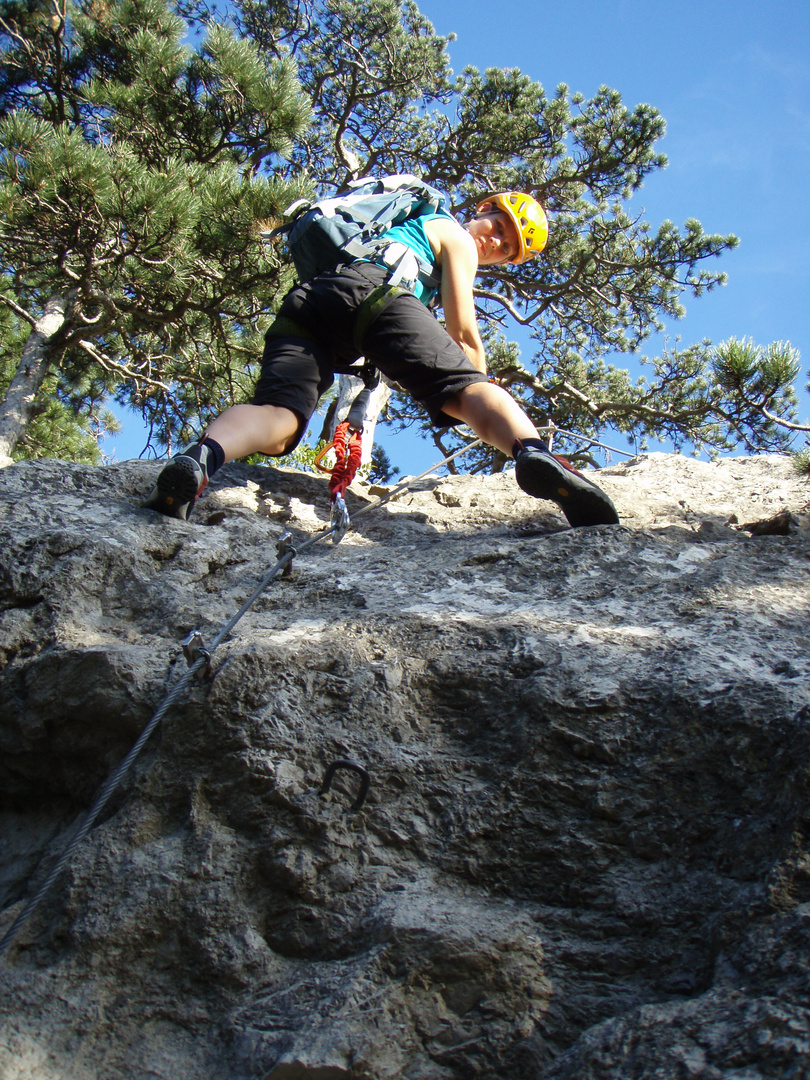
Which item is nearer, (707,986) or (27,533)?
(707,986)

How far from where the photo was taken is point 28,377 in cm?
600

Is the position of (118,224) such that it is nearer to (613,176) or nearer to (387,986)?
(387,986)

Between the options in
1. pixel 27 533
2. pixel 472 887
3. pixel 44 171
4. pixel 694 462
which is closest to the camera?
pixel 472 887

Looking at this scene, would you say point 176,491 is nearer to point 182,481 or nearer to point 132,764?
point 182,481

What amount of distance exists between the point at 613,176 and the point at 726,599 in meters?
7.50

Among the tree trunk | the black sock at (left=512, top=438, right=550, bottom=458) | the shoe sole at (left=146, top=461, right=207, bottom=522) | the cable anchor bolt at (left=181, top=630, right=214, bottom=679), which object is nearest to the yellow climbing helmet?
the black sock at (left=512, top=438, right=550, bottom=458)

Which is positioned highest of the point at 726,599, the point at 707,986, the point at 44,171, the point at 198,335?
the point at 198,335

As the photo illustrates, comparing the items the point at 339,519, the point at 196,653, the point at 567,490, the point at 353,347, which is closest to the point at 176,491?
the point at 339,519

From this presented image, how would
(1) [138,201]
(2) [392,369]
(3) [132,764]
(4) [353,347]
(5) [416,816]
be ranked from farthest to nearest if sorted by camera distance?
(1) [138,201]
(4) [353,347]
(2) [392,369]
(3) [132,764]
(5) [416,816]

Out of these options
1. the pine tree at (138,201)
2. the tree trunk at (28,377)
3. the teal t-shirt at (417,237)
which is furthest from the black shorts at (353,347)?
the tree trunk at (28,377)

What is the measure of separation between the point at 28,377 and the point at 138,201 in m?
2.27

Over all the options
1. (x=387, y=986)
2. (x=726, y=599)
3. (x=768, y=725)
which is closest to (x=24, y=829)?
(x=387, y=986)

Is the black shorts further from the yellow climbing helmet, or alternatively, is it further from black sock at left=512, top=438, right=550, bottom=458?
the yellow climbing helmet

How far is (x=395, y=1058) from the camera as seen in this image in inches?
41.8
